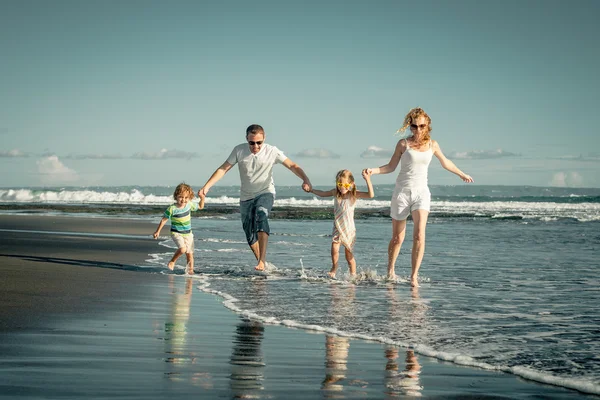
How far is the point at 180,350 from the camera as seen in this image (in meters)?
4.25

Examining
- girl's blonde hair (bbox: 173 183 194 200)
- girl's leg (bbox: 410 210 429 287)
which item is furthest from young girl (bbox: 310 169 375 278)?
girl's blonde hair (bbox: 173 183 194 200)

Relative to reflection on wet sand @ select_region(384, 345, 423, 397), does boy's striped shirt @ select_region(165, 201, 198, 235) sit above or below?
above

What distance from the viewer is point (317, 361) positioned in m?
4.14

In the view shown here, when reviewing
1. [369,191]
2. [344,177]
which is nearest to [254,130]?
[344,177]

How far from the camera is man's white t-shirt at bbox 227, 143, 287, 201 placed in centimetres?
941

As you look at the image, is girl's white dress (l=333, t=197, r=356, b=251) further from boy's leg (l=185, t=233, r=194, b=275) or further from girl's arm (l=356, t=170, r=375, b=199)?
boy's leg (l=185, t=233, r=194, b=275)

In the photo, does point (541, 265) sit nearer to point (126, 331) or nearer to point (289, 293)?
point (289, 293)

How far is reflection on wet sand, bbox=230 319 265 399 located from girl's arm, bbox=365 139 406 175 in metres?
3.60

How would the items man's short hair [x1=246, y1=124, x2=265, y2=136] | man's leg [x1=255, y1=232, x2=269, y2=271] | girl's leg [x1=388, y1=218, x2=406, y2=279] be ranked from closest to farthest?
girl's leg [x1=388, y1=218, x2=406, y2=279] < man's short hair [x1=246, y1=124, x2=265, y2=136] < man's leg [x1=255, y1=232, x2=269, y2=271]

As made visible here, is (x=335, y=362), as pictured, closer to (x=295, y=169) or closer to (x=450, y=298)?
(x=450, y=298)

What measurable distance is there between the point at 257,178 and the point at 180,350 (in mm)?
5422

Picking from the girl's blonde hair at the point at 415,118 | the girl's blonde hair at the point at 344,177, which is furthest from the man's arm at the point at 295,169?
the girl's blonde hair at the point at 415,118

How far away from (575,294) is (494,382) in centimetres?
409

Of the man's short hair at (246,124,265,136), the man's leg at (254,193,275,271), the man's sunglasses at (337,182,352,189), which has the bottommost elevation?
the man's leg at (254,193,275,271)
